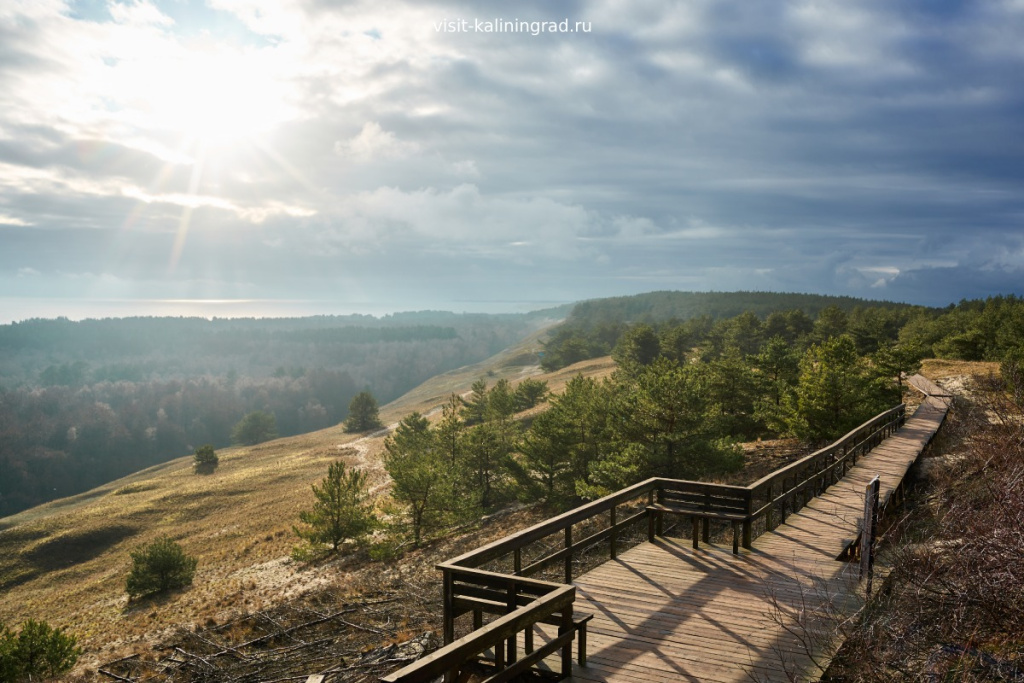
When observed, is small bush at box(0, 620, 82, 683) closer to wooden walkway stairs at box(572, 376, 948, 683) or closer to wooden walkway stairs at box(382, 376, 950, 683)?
wooden walkway stairs at box(382, 376, 950, 683)

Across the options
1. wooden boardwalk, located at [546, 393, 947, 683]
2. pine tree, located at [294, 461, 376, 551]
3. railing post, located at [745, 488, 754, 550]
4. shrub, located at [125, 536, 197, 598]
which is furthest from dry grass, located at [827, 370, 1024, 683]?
shrub, located at [125, 536, 197, 598]

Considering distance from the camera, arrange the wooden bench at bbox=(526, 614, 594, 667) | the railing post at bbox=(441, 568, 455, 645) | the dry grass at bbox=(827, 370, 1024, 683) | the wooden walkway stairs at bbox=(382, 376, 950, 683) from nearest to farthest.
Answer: the dry grass at bbox=(827, 370, 1024, 683) < the wooden walkway stairs at bbox=(382, 376, 950, 683) < the wooden bench at bbox=(526, 614, 594, 667) < the railing post at bbox=(441, 568, 455, 645)

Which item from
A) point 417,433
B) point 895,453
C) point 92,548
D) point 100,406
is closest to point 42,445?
point 100,406

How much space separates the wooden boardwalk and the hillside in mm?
19126

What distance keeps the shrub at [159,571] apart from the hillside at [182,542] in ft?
3.49

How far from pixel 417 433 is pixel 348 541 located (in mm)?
9384

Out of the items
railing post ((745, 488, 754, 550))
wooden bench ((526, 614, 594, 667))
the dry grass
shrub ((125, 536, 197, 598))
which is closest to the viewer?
the dry grass

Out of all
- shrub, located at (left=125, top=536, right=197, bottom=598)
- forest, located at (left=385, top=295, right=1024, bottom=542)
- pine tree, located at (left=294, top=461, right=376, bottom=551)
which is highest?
forest, located at (left=385, top=295, right=1024, bottom=542)

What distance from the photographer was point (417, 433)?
47.7m

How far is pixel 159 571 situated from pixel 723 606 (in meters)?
36.8

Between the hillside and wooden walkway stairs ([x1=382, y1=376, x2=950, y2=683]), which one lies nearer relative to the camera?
wooden walkway stairs ([x1=382, y1=376, x2=950, y2=683])

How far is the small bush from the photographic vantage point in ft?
67.0

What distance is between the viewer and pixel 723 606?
9391 millimetres

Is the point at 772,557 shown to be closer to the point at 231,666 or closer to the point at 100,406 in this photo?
the point at 231,666
